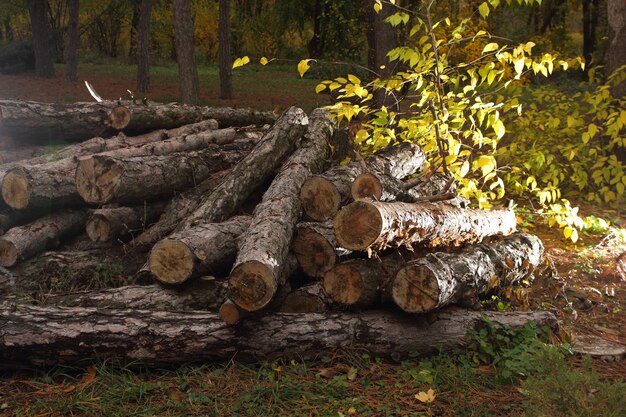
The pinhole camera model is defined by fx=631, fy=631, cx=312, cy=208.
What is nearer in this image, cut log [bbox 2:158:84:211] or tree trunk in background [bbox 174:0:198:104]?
cut log [bbox 2:158:84:211]

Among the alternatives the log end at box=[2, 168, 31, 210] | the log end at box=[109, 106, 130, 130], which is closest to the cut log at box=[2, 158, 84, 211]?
the log end at box=[2, 168, 31, 210]

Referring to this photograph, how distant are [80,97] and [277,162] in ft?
43.1

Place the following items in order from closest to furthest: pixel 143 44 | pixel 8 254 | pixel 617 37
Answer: pixel 8 254
pixel 617 37
pixel 143 44

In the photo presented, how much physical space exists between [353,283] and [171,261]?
1.54m

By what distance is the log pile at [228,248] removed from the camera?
15.3 ft

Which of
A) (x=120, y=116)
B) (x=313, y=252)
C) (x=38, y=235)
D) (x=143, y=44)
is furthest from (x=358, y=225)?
(x=143, y=44)

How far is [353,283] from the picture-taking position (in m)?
4.94

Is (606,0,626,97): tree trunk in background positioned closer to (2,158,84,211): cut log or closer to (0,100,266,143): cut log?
(0,100,266,143): cut log

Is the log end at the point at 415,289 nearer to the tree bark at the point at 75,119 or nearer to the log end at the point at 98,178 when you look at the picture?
the log end at the point at 98,178

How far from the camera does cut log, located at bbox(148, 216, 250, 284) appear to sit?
5.23m

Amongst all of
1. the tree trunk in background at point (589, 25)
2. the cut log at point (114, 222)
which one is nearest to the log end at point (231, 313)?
the cut log at point (114, 222)

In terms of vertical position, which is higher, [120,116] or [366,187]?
[120,116]

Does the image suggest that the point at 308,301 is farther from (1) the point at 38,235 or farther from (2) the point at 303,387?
(1) the point at 38,235

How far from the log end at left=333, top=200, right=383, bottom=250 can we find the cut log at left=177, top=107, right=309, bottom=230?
6.46ft
